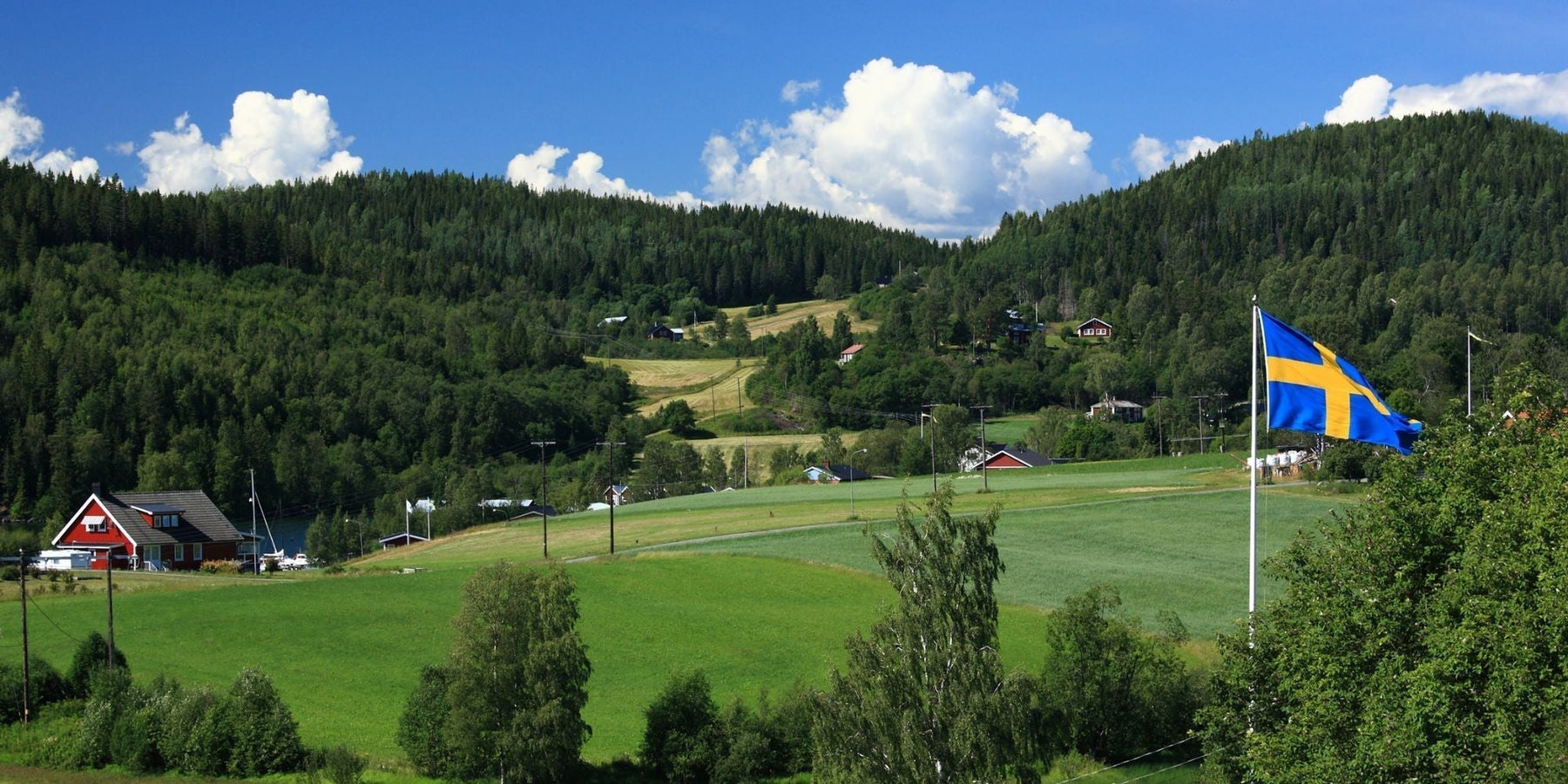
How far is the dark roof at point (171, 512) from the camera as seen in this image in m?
78.8

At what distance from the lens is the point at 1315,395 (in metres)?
24.7

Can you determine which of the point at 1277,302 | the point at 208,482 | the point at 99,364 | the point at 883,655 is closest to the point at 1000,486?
the point at 883,655

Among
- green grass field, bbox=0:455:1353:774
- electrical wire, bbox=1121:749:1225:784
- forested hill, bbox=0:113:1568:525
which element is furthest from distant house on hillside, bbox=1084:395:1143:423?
electrical wire, bbox=1121:749:1225:784

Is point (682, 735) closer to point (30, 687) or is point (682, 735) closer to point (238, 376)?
point (30, 687)

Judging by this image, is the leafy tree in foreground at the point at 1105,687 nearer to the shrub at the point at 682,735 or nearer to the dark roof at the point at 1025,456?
the shrub at the point at 682,735

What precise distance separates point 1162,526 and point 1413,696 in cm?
4950

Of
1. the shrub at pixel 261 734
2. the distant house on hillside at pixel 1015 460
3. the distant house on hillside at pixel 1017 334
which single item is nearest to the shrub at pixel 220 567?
the shrub at pixel 261 734

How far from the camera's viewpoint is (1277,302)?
641 feet

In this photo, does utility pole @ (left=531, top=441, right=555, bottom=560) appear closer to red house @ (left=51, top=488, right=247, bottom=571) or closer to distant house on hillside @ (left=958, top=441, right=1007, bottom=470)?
red house @ (left=51, top=488, right=247, bottom=571)

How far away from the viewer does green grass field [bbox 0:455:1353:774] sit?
43.1 metres

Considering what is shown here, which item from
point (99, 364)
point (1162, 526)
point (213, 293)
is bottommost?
point (1162, 526)

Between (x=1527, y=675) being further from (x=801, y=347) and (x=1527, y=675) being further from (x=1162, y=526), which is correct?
(x=801, y=347)

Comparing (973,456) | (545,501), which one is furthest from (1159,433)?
(545,501)

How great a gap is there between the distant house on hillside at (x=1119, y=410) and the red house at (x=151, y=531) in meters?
103
